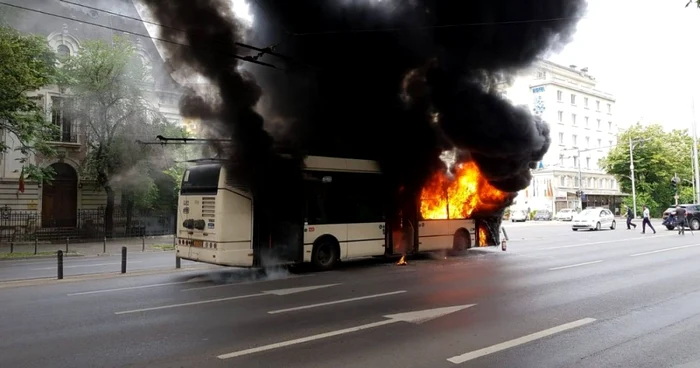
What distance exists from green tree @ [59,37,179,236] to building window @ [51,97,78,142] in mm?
608

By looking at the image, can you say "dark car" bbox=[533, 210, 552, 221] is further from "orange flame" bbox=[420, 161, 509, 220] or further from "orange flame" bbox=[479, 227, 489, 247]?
"orange flame" bbox=[420, 161, 509, 220]

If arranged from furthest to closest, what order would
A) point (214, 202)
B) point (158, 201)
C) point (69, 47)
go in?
point (158, 201), point (69, 47), point (214, 202)

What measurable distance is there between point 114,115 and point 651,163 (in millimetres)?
53556

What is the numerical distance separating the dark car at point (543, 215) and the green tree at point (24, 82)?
149ft

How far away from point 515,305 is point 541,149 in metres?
8.68

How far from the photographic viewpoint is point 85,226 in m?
27.0

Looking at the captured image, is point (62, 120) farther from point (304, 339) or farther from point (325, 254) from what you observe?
point (304, 339)

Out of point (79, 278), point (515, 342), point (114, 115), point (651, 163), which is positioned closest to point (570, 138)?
point (651, 163)

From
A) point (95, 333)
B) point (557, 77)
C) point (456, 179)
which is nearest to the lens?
point (95, 333)

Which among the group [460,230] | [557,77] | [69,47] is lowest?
[460,230]

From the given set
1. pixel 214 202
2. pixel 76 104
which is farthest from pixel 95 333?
pixel 76 104

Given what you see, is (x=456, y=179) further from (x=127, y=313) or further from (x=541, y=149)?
(x=127, y=313)

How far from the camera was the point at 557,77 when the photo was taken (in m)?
60.0

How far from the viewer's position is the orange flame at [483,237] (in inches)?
596
